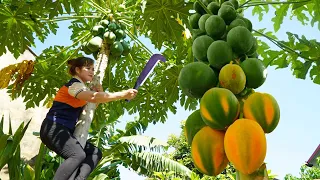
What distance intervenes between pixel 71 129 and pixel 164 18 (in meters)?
1.37

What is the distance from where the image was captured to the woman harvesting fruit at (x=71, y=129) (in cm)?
254

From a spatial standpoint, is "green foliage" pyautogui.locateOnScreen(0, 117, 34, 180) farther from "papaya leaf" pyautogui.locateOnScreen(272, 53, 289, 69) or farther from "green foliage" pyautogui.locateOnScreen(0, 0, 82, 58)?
"papaya leaf" pyautogui.locateOnScreen(272, 53, 289, 69)

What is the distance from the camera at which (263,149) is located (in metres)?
1.02

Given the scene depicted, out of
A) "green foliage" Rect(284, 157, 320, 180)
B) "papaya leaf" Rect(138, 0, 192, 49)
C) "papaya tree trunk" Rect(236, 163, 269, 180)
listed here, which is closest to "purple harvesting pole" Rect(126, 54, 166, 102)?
"papaya leaf" Rect(138, 0, 192, 49)

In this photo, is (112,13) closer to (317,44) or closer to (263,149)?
(317,44)

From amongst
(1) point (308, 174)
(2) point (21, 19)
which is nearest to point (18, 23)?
(2) point (21, 19)

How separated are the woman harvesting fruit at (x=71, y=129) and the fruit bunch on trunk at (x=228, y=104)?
1.35 meters

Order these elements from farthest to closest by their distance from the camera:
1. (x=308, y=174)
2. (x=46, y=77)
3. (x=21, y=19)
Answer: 1. (x=308, y=174)
2. (x=46, y=77)
3. (x=21, y=19)

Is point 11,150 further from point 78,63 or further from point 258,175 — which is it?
point 258,175

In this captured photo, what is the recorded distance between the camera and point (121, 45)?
427cm

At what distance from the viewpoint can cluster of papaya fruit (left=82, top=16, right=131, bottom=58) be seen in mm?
4152

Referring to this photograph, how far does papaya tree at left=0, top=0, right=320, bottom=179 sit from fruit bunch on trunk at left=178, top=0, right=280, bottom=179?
92 cm

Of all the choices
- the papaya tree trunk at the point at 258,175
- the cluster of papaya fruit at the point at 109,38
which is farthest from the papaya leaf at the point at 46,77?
the papaya tree trunk at the point at 258,175

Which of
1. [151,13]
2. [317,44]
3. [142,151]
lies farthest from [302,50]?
[142,151]
